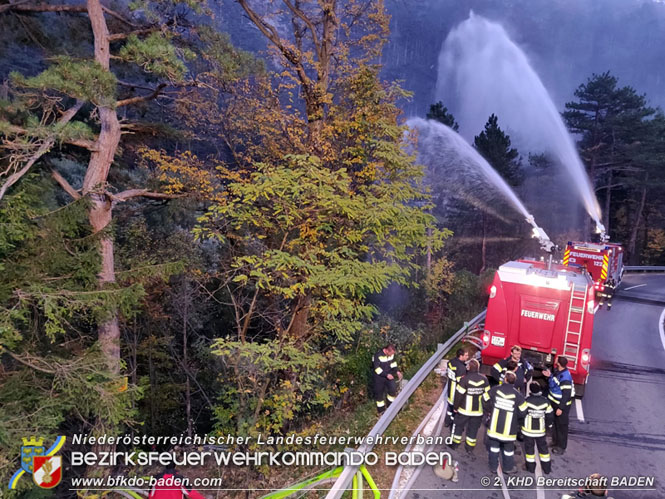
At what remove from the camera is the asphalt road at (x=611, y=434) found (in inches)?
212

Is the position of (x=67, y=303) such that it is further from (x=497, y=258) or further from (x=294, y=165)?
(x=497, y=258)

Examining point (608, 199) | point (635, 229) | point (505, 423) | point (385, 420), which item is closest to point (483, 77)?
point (608, 199)

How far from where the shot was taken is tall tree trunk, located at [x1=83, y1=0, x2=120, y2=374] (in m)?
7.61

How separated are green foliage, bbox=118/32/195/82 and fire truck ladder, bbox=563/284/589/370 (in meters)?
8.48

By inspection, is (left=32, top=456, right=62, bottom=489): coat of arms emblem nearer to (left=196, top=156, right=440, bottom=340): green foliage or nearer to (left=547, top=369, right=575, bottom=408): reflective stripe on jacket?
(left=196, top=156, right=440, bottom=340): green foliage

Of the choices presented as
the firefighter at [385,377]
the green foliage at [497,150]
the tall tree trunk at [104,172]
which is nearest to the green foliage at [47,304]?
the tall tree trunk at [104,172]

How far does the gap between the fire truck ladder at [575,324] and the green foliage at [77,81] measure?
29.6ft

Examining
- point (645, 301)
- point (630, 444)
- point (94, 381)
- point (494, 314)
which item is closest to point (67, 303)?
point (94, 381)

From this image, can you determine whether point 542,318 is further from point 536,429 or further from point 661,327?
point 661,327

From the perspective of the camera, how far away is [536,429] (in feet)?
18.2

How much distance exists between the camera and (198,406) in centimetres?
1524

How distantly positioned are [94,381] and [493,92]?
124540mm

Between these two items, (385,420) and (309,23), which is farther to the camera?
(309,23)

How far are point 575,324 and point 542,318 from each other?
0.56 m
